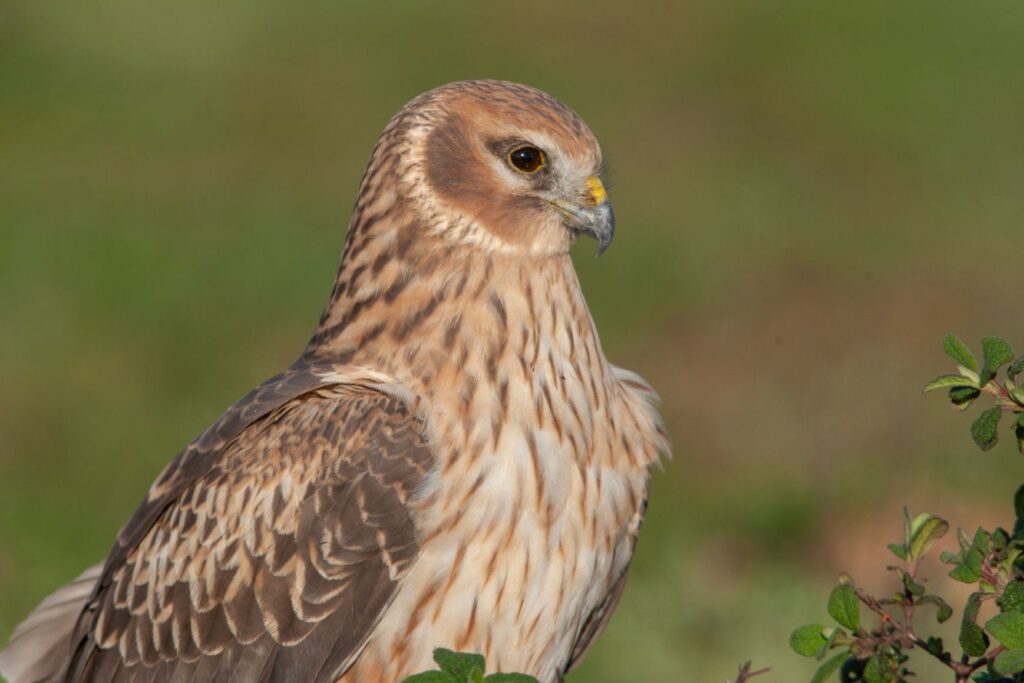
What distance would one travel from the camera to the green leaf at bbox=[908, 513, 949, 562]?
4141mm

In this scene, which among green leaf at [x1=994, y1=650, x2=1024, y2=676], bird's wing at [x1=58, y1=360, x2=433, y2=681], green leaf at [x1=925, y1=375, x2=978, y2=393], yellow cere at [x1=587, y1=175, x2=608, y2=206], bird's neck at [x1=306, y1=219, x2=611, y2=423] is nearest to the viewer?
green leaf at [x1=994, y1=650, x2=1024, y2=676]

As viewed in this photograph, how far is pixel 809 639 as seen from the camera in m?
4.12

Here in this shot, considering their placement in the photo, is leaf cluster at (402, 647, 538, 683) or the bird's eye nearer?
leaf cluster at (402, 647, 538, 683)

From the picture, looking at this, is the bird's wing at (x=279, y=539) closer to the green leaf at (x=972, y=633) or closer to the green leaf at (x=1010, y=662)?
the green leaf at (x=972, y=633)

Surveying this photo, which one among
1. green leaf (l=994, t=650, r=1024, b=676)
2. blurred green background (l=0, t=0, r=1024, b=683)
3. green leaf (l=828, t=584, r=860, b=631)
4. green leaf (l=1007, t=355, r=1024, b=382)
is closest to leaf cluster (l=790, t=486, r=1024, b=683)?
green leaf (l=828, t=584, r=860, b=631)

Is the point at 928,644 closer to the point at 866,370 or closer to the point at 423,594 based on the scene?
the point at 423,594

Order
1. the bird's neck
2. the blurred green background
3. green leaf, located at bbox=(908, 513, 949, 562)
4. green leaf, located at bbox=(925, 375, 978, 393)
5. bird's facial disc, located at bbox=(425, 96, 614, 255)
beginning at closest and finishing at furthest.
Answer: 1. green leaf, located at bbox=(925, 375, 978, 393)
2. green leaf, located at bbox=(908, 513, 949, 562)
3. the bird's neck
4. bird's facial disc, located at bbox=(425, 96, 614, 255)
5. the blurred green background

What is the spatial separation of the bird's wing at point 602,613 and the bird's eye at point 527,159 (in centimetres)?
105

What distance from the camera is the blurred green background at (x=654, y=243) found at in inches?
369

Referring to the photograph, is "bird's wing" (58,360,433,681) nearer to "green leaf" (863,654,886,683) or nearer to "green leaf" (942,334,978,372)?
"green leaf" (863,654,886,683)

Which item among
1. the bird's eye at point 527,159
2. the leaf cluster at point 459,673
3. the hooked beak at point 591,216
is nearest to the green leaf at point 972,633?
the leaf cluster at point 459,673

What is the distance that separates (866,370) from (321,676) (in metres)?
6.78

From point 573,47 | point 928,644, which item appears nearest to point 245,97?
point 573,47

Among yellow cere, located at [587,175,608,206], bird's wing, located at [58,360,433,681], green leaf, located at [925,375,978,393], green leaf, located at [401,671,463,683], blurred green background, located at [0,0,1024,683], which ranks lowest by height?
green leaf, located at [401,671,463,683]
